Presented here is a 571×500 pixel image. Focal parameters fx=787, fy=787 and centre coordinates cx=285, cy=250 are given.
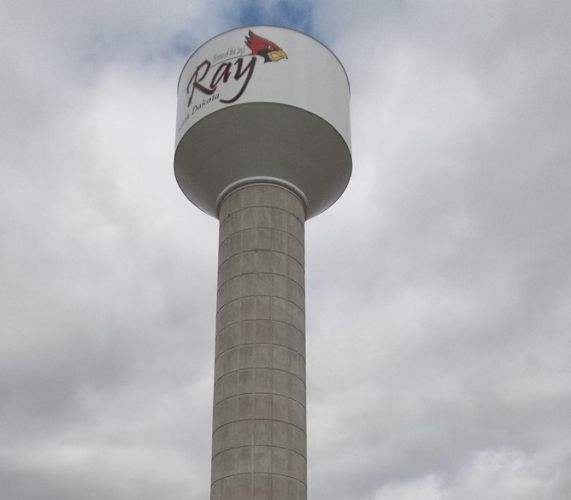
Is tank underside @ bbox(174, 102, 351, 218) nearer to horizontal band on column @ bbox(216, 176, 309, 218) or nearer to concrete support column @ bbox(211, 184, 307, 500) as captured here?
horizontal band on column @ bbox(216, 176, 309, 218)

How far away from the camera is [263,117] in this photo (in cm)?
3356

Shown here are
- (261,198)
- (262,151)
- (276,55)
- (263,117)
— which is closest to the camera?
(263,117)

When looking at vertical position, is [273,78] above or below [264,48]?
below

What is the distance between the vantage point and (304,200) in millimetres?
36156

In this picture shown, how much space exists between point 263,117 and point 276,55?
3179 mm

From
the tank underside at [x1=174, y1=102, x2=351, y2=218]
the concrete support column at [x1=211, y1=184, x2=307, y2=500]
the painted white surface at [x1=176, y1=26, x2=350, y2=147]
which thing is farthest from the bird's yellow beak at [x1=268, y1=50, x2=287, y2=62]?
the concrete support column at [x1=211, y1=184, x2=307, y2=500]

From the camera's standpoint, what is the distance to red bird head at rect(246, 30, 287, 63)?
114 feet

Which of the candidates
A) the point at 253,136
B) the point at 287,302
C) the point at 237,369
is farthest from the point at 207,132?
the point at 237,369

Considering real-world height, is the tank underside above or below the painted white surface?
below

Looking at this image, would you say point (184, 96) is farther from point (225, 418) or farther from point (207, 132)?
point (225, 418)

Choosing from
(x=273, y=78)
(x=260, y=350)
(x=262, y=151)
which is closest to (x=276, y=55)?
(x=273, y=78)

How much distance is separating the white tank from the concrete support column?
3.61 feet

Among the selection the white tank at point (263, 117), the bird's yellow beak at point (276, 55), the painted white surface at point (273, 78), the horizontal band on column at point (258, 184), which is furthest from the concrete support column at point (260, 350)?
the bird's yellow beak at point (276, 55)

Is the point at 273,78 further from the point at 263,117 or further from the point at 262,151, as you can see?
the point at 262,151
